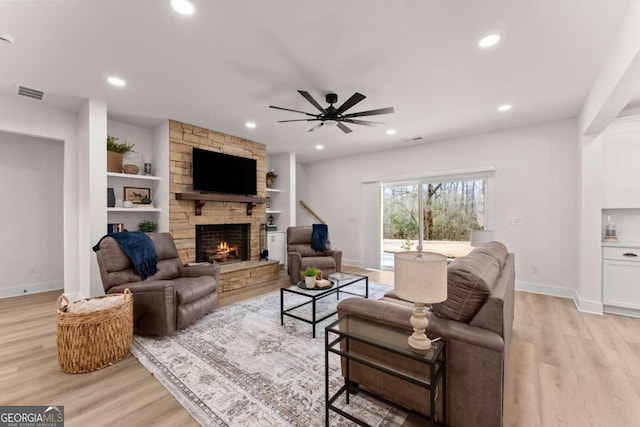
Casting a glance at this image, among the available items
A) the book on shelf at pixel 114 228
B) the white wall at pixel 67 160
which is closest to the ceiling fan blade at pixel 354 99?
the book on shelf at pixel 114 228

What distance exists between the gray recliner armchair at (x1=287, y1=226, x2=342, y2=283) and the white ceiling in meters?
2.37

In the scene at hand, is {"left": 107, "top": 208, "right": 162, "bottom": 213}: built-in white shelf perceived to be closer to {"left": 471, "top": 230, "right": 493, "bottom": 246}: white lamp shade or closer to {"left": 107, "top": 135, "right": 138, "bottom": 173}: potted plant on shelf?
{"left": 107, "top": 135, "right": 138, "bottom": 173}: potted plant on shelf

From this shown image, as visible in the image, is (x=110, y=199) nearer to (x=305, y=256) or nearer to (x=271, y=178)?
(x=305, y=256)

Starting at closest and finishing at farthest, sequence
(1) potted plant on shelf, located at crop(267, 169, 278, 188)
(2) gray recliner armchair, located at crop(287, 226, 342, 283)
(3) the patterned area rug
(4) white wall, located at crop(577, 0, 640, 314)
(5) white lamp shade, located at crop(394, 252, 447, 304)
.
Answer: (5) white lamp shade, located at crop(394, 252, 447, 304), (3) the patterned area rug, (4) white wall, located at crop(577, 0, 640, 314), (2) gray recliner armchair, located at crop(287, 226, 342, 283), (1) potted plant on shelf, located at crop(267, 169, 278, 188)

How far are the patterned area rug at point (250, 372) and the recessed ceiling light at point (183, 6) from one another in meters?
2.68

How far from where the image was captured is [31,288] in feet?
13.9

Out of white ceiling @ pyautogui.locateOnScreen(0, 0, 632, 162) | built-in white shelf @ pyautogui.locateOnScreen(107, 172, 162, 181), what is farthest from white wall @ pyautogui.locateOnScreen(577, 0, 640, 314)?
built-in white shelf @ pyautogui.locateOnScreen(107, 172, 162, 181)

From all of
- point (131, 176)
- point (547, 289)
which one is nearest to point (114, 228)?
point (131, 176)

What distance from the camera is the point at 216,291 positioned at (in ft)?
11.0

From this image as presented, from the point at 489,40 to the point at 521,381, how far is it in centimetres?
270

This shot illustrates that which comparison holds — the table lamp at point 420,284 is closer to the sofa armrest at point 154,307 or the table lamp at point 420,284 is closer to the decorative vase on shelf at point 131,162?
the sofa armrest at point 154,307

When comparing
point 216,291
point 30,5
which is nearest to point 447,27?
point 30,5

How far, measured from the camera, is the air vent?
10.3 feet

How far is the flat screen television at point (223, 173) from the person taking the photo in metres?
4.44
